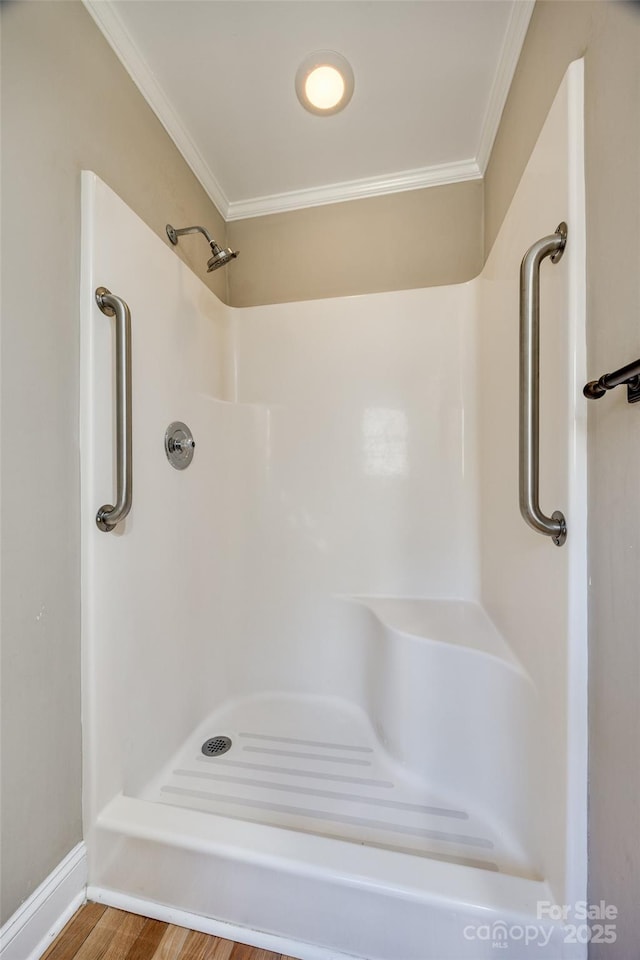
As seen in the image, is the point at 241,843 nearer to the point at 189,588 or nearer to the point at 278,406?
the point at 189,588

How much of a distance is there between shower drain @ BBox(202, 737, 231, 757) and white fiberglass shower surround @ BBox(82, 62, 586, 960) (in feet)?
0.10

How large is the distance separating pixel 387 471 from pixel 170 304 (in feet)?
3.08

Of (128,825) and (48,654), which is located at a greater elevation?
(48,654)

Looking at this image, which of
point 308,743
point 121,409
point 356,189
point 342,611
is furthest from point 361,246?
point 308,743

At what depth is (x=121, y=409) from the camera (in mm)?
826

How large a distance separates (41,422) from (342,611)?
1.13m

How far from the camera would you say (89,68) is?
864mm

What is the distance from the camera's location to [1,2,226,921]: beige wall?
0.67 metres

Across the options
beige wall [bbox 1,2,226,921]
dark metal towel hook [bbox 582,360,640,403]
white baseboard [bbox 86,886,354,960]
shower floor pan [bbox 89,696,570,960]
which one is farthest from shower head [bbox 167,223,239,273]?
white baseboard [bbox 86,886,354,960]

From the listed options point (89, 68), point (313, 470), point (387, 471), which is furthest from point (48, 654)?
point (89, 68)

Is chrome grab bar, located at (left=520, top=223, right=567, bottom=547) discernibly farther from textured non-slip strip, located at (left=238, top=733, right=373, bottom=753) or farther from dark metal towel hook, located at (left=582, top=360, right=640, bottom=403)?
textured non-slip strip, located at (left=238, top=733, right=373, bottom=753)

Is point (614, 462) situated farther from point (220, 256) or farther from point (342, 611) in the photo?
point (220, 256)

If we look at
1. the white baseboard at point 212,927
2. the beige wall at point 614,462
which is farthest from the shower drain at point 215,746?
the beige wall at point 614,462

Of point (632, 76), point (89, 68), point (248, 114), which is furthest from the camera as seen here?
point (248, 114)
